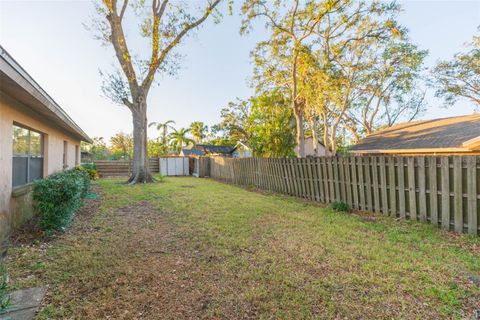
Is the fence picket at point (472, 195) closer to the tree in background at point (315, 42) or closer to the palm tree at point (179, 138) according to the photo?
the tree in background at point (315, 42)

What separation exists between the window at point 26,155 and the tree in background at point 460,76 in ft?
74.1

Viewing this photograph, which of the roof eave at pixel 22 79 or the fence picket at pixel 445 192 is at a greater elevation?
the roof eave at pixel 22 79

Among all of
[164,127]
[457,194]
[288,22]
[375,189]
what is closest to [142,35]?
[288,22]

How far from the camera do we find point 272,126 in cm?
1169

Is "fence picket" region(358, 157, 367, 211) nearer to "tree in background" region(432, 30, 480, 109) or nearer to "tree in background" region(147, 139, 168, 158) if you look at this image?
"tree in background" region(432, 30, 480, 109)

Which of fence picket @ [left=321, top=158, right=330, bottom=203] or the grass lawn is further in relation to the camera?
fence picket @ [left=321, top=158, right=330, bottom=203]

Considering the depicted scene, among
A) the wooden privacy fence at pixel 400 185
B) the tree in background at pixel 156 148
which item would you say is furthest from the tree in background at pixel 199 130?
the wooden privacy fence at pixel 400 185

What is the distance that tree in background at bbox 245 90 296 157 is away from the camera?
11609 mm

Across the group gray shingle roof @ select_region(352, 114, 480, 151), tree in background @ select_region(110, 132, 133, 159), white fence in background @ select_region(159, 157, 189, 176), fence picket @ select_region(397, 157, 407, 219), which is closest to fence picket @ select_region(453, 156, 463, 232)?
fence picket @ select_region(397, 157, 407, 219)

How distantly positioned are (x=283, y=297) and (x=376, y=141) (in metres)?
15.0

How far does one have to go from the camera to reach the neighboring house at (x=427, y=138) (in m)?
9.48

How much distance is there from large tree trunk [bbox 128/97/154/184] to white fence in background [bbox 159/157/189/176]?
6497mm

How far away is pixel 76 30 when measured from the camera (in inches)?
354

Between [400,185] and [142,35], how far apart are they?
12.9 m
